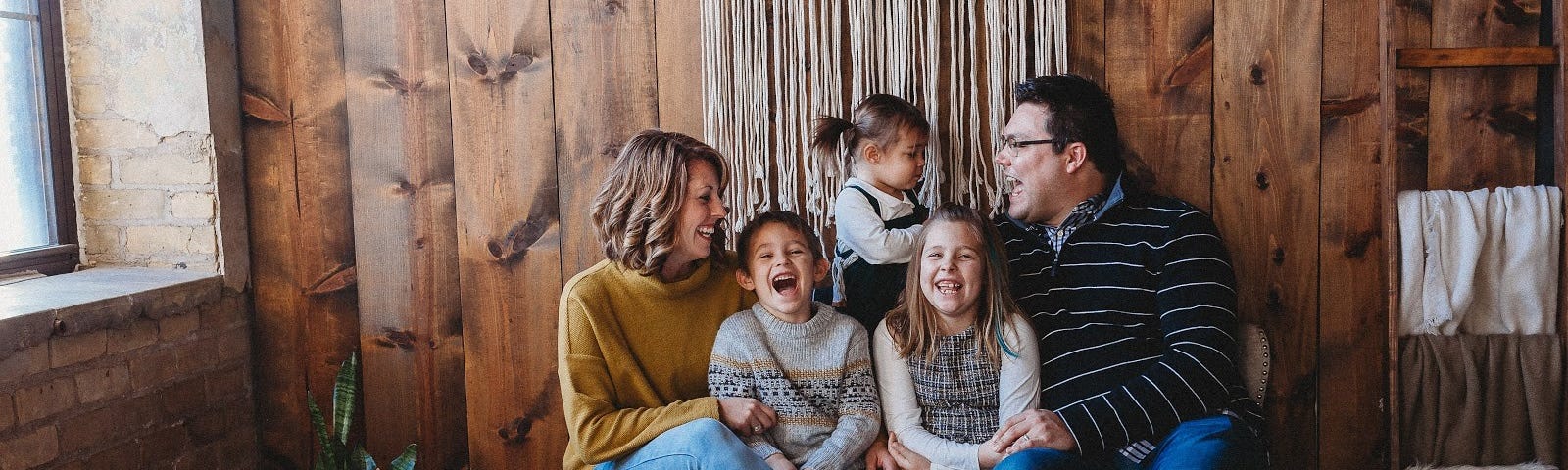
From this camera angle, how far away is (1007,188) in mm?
2041

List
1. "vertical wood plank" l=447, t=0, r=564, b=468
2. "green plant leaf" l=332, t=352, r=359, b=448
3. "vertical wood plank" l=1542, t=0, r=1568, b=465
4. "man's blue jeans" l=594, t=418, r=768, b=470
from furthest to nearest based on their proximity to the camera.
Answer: "vertical wood plank" l=447, t=0, r=564, b=468
"green plant leaf" l=332, t=352, r=359, b=448
"vertical wood plank" l=1542, t=0, r=1568, b=465
"man's blue jeans" l=594, t=418, r=768, b=470

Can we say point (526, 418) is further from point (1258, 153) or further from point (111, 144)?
point (1258, 153)

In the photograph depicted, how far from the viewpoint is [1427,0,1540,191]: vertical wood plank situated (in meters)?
1.96

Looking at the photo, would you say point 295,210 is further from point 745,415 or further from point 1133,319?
point 1133,319

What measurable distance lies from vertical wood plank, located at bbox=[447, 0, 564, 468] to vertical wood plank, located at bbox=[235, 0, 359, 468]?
276 millimetres

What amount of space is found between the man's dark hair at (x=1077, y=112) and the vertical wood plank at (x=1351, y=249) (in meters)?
0.47

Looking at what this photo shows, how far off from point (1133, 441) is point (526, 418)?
4.20ft

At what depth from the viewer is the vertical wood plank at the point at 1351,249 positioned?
6.52ft

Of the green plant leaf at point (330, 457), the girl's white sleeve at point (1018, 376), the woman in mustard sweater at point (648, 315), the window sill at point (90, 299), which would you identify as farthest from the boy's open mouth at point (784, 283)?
the window sill at point (90, 299)

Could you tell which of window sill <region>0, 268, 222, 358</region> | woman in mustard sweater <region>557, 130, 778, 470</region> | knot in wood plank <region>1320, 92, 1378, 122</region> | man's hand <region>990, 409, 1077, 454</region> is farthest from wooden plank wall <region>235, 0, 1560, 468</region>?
man's hand <region>990, 409, 1077, 454</region>

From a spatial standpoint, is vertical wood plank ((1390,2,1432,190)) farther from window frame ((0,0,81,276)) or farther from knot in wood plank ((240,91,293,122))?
window frame ((0,0,81,276))

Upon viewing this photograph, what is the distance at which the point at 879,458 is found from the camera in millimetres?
1698

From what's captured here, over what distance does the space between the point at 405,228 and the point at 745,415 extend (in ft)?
→ 3.36

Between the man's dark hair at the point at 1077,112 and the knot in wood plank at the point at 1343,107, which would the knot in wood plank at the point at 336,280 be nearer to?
the man's dark hair at the point at 1077,112
